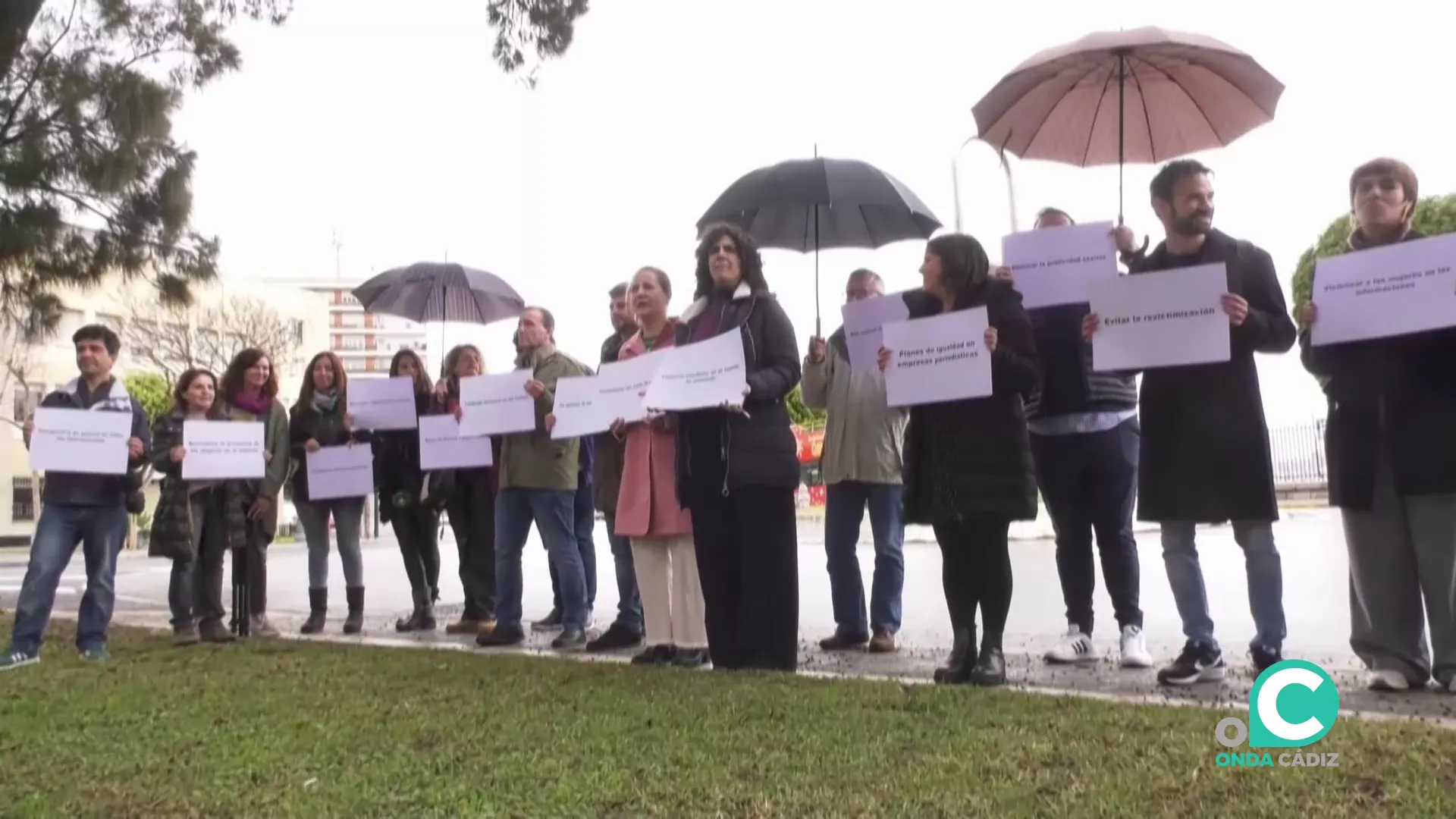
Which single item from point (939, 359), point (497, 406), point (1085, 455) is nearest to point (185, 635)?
point (497, 406)

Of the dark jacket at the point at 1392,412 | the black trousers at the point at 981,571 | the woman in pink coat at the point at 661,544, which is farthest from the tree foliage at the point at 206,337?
the dark jacket at the point at 1392,412

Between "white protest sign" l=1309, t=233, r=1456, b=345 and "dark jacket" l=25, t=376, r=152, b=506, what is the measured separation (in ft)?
19.4

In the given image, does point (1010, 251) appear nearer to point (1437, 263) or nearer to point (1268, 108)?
point (1268, 108)

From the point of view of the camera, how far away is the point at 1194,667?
485cm

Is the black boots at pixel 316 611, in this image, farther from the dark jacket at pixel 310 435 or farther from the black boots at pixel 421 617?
the dark jacket at pixel 310 435

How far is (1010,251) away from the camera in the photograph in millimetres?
5281

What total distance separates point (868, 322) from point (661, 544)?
1.48 m

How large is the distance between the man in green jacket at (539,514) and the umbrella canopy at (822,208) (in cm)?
143

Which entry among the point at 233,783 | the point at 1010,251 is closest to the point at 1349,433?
the point at 1010,251

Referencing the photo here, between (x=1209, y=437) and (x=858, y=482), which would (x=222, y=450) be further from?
(x=1209, y=437)

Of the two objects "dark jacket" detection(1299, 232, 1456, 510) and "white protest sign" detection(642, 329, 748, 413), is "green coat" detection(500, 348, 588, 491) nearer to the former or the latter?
"white protest sign" detection(642, 329, 748, 413)

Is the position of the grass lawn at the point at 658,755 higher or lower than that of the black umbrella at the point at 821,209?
lower

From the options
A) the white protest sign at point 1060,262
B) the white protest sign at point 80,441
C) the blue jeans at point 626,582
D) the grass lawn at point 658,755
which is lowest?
the grass lawn at point 658,755

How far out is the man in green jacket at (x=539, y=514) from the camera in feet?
22.9
